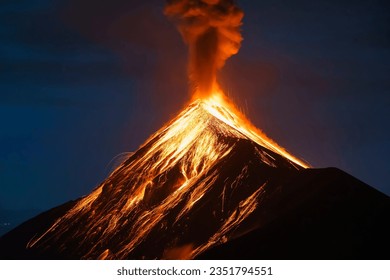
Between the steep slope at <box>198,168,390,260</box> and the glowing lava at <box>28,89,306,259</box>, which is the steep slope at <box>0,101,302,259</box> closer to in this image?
the glowing lava at <box>28,89,306,259</box>

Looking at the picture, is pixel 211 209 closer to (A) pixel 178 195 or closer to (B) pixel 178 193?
(A) pixel 178 195

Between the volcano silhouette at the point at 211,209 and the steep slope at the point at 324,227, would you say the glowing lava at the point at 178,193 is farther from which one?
the steep slope at the point at 324,227

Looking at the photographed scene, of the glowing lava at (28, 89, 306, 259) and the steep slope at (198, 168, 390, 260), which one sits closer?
the steep slope at (198, 168, 390, 260)

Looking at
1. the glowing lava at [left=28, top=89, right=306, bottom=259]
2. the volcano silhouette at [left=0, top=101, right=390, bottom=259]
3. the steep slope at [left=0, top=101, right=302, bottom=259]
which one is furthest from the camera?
the glowing lava at [left=28, top=89, right=306, bottom=259]

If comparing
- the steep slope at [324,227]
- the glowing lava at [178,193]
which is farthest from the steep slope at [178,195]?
the steep slope at [324,227]

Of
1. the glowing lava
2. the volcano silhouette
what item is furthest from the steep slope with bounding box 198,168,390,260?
the glowing lava

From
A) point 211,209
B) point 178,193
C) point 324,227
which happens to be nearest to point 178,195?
point 178,193

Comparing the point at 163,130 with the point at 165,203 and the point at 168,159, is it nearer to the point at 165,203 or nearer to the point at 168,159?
the point at 168,159
